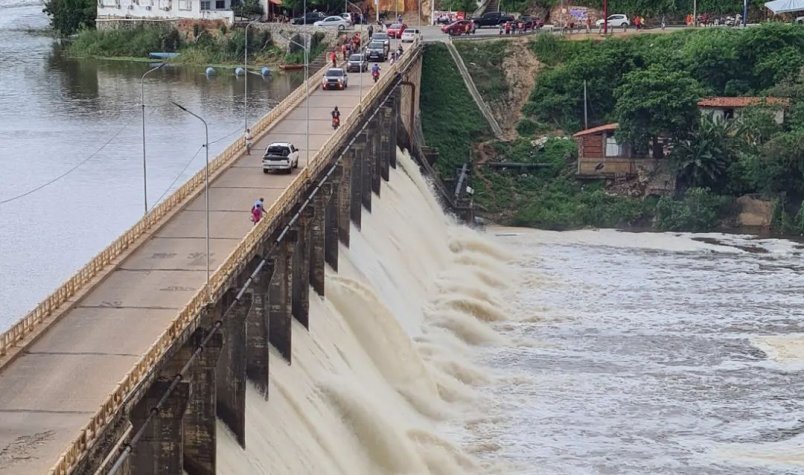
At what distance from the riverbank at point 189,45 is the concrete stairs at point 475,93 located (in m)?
17.8

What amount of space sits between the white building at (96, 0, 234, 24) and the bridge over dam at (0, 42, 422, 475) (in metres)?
76.0

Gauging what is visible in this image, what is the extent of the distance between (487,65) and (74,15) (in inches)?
2307

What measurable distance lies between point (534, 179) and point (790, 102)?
1776 centimetres

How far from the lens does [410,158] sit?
306 ft

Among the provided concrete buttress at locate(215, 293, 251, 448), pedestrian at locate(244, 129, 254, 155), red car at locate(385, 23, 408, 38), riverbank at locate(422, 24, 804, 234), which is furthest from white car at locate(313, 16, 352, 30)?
concrete buttress at locate(215, 293, 251, 448)

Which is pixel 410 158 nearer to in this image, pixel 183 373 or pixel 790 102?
pixel 790 102

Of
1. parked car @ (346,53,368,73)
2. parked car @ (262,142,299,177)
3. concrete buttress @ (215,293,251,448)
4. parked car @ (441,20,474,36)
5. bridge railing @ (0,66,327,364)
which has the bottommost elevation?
concrete buttress @ (215,293,251,448)

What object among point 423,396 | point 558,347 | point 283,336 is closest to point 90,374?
point 283,336

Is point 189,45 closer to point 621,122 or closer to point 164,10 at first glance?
point 164,10

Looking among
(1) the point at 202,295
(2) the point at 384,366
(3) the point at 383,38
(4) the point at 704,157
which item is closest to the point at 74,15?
(3) the point at 383,38

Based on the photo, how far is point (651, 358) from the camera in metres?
66.0

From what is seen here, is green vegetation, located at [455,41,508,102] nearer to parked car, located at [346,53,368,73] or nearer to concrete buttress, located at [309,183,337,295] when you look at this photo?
parked car, located at [346,53,368,73]

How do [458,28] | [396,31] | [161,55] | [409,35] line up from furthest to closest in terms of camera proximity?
[161,55] → [458,28] → [396,31] → [409,35]

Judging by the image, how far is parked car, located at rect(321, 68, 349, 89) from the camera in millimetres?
89750
